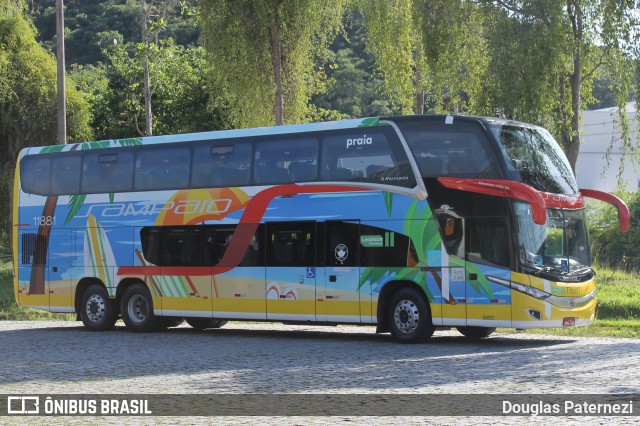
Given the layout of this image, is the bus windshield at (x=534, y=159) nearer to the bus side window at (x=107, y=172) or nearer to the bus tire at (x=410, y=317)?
the bus tire at (x=410, y=317)

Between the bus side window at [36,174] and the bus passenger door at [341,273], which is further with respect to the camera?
the bus side window at [36,174]

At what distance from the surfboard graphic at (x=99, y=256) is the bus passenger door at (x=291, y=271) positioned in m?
4.54

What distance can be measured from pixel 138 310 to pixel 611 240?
29498 millimetres

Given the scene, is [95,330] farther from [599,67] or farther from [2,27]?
[2,27]

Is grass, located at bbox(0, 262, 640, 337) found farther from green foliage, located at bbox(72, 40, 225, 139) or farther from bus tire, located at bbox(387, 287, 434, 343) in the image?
green foliage, located at bbox(72, 40, 225, 139)

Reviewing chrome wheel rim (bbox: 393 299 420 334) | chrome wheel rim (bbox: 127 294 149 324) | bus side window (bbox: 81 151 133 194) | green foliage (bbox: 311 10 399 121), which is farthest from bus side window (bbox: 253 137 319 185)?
green foliage (bbox: 311 10 399 121)

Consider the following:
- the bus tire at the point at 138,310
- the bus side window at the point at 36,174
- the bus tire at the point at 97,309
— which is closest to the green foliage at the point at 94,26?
the bus side window at the point at 36,174

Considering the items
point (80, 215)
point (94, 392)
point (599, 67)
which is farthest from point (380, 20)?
point (94, 392)

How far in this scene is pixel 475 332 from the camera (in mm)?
21656

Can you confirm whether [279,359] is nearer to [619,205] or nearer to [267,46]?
[619,205]

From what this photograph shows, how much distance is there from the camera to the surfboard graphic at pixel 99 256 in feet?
81.7

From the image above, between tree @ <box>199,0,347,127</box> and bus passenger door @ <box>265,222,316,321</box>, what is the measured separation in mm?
8055

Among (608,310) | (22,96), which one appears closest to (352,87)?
(22,96)

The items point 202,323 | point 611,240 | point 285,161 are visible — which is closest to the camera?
point 285,161
